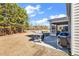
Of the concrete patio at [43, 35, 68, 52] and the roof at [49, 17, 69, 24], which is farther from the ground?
the roof at [49, 17, 69, 24]

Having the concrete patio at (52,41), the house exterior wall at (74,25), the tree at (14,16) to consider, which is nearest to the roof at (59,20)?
the house exterior wall at (74,25)

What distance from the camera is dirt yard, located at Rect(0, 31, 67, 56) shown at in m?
3.54

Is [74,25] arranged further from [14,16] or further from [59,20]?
[14,16]

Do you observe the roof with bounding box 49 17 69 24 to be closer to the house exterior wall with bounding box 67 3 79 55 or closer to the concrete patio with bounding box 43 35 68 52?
the house exterior wall with bounding box 67 3 79 55

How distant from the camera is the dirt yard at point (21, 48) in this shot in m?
3.54

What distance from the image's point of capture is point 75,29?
3.45 meters

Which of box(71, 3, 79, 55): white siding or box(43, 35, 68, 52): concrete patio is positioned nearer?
box(71, 3, 79, 55): white siding

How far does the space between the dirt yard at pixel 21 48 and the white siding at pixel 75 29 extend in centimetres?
20

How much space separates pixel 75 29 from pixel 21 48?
102cm

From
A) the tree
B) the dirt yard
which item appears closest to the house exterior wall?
the dirt yard

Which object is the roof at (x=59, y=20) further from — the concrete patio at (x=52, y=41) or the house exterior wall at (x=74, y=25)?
the concrete patio at (x=52, y=41)

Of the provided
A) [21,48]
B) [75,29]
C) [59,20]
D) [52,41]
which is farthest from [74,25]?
[21,48]

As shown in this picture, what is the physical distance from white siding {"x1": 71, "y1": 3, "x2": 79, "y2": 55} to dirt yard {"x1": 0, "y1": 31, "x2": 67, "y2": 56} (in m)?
0.20

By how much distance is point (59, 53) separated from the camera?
3539 mm
